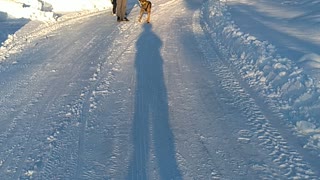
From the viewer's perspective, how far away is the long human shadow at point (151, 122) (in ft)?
16.0

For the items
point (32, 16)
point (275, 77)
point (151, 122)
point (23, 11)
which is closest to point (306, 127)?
point (275, 77)

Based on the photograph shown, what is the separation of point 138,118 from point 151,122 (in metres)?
0.27

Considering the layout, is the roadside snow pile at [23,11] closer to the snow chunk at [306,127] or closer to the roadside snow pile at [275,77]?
the roadside snow pile at [275,77]

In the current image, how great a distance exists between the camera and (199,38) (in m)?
10.3

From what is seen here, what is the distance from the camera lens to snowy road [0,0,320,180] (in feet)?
16.1

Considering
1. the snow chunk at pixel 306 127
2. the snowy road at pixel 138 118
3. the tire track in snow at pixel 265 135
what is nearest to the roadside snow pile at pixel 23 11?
the snowy road at pixel 138 118

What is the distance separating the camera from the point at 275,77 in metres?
7.01

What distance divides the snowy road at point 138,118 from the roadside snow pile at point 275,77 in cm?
22

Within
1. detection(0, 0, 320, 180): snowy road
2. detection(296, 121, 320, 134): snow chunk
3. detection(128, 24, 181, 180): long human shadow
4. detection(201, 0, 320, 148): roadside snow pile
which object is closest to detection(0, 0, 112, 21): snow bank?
Answer: detection(0, 0, 320, 180): snowy road

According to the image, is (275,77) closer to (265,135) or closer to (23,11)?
(265,135)

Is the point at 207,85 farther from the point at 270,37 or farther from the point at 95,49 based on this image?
the point at 95,49

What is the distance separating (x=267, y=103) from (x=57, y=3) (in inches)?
452

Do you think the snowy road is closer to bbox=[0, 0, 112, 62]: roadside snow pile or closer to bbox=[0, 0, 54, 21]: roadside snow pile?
bbox=[0, 0, 112, 62]: roadside snow pile

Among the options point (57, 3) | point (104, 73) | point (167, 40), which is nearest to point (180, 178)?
point (104, 73)
